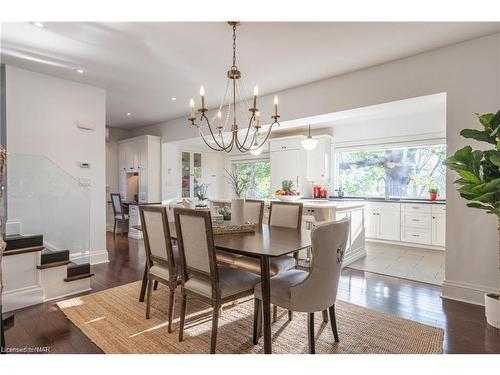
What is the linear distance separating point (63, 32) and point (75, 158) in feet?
6.34

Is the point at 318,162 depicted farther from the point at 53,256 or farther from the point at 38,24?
the point at 38,24

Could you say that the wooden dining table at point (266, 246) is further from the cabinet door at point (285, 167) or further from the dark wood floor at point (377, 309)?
the cabinet door at point (285, 167)

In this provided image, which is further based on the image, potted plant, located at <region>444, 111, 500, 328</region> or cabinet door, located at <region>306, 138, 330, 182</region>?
cabinet door, located at <region>306, 138, 330, 182</region>

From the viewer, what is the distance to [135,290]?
3174mm

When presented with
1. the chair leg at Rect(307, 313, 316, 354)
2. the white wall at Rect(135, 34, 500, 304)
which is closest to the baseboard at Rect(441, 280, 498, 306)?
the white wall at Rect(135, 34, 500, 304)

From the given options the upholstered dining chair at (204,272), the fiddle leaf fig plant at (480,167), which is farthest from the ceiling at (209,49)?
the upholstered dining chair at (204,272)

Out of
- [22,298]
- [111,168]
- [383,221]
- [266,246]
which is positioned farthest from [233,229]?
[111,168]

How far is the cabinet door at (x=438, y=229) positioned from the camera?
16.4 ft

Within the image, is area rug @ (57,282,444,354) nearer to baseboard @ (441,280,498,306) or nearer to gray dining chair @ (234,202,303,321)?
gray dining chair @ (234,202,303,321)

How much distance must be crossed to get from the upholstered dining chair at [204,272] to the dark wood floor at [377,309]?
0.82 meters

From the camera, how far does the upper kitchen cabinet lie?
6426 mm

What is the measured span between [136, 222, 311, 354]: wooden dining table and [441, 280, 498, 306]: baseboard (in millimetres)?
1710

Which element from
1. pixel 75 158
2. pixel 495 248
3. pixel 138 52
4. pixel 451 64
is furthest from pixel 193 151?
pixel 495 248
